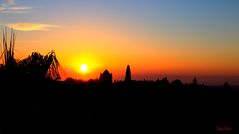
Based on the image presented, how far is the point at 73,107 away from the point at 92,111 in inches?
88.4

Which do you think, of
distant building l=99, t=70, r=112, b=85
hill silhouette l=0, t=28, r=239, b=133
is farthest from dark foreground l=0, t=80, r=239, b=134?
distant building l=99, t=70, r=112, b=85

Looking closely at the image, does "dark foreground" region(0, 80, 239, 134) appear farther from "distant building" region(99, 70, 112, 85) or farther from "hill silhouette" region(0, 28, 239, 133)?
"distant building" region(99, 70, 112, 85)

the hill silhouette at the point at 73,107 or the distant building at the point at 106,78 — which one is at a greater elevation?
the distant building at the point at 106,78

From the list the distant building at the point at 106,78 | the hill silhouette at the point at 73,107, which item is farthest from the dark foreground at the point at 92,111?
the distant building at the point at 106,78

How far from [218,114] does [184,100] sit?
8476mm

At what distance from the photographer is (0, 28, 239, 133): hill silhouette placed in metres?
9.52

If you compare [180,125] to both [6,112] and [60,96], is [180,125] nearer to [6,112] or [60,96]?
[60,96]

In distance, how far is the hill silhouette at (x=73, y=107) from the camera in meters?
9.52

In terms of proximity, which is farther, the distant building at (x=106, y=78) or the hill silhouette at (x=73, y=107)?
the distant building at (x=106, y=78)

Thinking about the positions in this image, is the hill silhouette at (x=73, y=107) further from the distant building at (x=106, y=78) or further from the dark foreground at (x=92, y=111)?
the distant building at (x=106, y=78)

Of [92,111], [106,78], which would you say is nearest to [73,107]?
[92,111]

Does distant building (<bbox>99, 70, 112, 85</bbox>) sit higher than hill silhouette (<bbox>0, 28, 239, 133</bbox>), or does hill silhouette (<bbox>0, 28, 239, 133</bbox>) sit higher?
distant building (<bbox>99, 70, 112, 85</bbox>)

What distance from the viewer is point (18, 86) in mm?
9586

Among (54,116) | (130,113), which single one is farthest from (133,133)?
(54,116)
